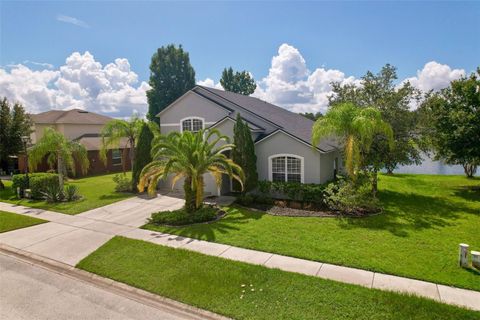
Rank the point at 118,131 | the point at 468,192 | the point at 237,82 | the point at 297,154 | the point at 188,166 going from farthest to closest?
the point at 237,82 < the point at 118,131 < the point at 468,192 < the point at 297,154 < the point at 188,166

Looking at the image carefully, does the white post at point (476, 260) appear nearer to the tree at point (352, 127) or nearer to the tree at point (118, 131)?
the tree at point (352, 127)

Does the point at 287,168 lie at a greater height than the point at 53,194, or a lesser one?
greater

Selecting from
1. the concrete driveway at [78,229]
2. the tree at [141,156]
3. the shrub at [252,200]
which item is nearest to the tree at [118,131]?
the tree at [141,156]

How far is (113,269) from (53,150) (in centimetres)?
1347

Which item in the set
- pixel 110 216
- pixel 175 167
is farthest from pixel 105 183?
pixel 175 167

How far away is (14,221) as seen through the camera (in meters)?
12.9

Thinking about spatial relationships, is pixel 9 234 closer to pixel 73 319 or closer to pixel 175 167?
pixel 175 167

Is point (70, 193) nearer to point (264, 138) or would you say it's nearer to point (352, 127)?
point (264, 138)

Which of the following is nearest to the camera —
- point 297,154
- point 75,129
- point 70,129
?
point 297,154

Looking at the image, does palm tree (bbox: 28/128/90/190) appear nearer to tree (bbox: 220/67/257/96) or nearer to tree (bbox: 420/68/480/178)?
tree (bbox: 420/68/480/178)

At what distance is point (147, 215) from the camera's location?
13617mm

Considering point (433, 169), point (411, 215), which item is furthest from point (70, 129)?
point (433, 169)

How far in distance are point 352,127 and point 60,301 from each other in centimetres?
1311

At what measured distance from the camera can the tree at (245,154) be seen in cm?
1589
